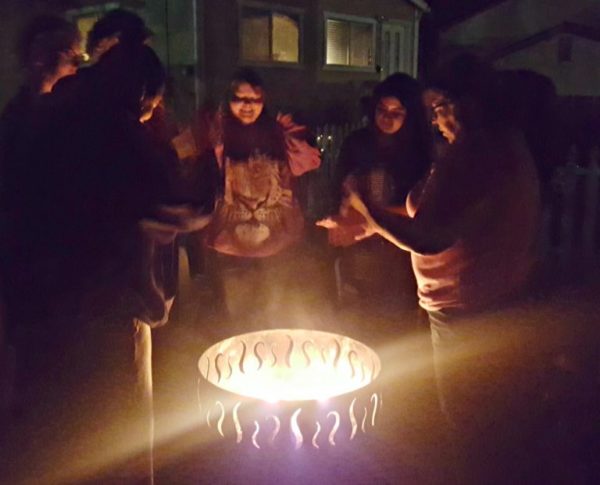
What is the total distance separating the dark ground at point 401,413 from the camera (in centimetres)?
295

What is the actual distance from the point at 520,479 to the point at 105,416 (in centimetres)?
200

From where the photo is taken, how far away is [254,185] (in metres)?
4.50

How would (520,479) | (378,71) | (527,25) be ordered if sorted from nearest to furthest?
(520,479)
(378,71)
(527,25)

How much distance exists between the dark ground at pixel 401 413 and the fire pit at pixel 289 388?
104 mm

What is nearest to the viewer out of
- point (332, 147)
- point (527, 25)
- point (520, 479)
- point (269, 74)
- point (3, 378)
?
point (3, 378)

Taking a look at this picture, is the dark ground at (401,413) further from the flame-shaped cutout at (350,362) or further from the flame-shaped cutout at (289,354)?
the flame-shaped cutout at (289,354)

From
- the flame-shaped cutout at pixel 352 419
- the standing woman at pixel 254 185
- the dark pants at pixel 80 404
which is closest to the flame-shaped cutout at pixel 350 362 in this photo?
the flame-shaped cutout at pixel 352 419

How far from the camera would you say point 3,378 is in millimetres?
2830

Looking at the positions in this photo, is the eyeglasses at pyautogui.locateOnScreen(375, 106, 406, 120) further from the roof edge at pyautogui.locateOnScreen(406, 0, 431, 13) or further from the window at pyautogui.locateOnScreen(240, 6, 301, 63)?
the roof edge at pyautogui.locateOnScreen(406, 0, 431, 13)

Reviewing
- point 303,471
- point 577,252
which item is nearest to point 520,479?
point 303,471

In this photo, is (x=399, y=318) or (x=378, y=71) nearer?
(x=399, y=318)

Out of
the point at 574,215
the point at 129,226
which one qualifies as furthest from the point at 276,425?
the point at 574,215

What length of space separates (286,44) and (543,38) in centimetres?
928

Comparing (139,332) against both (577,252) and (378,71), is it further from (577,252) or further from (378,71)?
(378,71)
